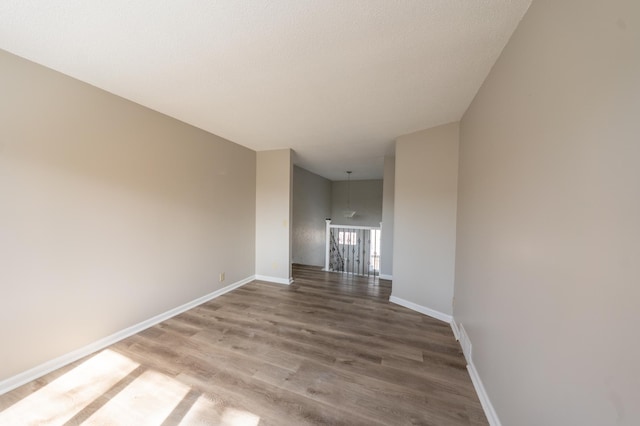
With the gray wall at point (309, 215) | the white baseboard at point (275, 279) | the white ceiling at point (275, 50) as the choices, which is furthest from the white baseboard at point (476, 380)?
the gray wall at point (309, 215)

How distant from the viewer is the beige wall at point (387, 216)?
14.5 ft

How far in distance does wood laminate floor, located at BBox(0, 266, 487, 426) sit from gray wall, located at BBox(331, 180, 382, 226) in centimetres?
519

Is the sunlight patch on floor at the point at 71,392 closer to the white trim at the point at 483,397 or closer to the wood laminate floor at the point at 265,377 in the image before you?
the wood laminate floor at the point at 265,377

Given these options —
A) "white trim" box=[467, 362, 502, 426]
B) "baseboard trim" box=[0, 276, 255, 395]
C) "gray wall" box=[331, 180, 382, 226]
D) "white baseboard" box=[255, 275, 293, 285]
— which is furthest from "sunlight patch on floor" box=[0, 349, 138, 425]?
"gray wall" box=[331, 180, 382, 226]

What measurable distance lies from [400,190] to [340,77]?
6.31ft

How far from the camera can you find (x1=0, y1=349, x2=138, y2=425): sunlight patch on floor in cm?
144

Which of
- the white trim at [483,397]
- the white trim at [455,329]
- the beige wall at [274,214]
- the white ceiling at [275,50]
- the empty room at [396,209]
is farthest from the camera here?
the beige wall at [274,214]

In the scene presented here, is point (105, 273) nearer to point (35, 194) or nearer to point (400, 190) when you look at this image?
point (35, 194)

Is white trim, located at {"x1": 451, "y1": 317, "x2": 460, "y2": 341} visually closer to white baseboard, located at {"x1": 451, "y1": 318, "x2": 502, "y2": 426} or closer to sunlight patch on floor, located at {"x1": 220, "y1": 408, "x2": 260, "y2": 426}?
A: white baseboard, located at {"x1": 451, "y1": 318, "x2": 502, "y2": 426}

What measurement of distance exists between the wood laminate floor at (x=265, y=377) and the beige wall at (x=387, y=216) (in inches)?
69.1

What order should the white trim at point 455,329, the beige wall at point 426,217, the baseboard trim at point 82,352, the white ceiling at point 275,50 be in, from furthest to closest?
the beige wall at point 426,217, the white trim at point 455,329, the baseboard trim at point 82,352, the white ceiling at point 275,50

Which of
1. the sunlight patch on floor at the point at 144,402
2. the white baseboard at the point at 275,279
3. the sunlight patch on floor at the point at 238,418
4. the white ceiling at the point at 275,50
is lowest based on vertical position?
the sunlight patch on floor at the point at 144,402

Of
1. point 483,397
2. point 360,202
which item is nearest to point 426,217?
point 483,397

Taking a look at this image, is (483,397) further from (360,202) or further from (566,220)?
(360,202)
